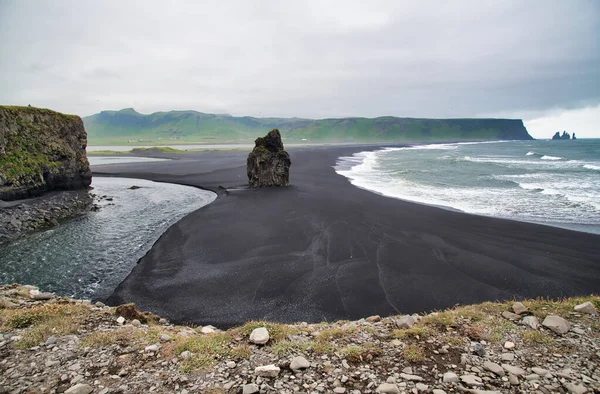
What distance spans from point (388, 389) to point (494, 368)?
217cm

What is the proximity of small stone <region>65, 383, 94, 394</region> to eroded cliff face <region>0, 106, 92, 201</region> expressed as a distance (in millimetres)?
28649

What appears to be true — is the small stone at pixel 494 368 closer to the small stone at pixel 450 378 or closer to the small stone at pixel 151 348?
the small stone at pixel 450 378

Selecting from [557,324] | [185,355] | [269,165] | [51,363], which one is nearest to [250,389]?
[185,355]

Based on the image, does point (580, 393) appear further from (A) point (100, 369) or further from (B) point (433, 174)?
(B) point (433, 174)

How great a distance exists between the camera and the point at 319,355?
5863 millimetres

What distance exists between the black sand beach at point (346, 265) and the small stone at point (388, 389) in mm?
5059

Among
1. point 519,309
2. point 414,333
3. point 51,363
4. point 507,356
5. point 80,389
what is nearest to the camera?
point 80,389

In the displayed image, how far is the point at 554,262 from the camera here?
13672mm

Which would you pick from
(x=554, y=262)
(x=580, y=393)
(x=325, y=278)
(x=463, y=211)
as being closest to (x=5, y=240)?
(x=325, y=278)

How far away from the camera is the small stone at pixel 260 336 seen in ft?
20.3

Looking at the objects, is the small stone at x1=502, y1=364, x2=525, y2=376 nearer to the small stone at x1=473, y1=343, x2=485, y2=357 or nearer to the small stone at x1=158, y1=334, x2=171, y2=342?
the small stone at x1=473, y1=343, x2=485, y2=357

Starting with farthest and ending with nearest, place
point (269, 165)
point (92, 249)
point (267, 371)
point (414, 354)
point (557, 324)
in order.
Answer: point (269, 165) → point (92, 249) → point (557, 324) → point (414, 354) → point (267, 371)

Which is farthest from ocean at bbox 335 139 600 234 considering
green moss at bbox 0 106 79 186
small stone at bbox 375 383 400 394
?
green moss at bbox 0 106 79 186

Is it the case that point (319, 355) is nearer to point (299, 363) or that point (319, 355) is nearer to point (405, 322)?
point (299, 363)
